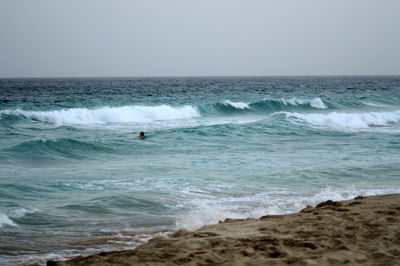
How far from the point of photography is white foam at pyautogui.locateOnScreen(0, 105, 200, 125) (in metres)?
25.7

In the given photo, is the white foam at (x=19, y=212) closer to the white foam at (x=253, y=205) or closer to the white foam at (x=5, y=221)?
the white foam at (x=5, y=221)

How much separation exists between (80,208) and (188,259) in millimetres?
3915

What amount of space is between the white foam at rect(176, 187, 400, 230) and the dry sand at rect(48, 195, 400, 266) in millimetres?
973

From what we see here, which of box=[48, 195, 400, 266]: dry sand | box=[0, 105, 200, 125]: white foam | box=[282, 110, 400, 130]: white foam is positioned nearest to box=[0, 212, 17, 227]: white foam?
box=[48, 195, 400, 266]: dry sand

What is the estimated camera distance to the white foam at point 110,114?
2570 centimetres

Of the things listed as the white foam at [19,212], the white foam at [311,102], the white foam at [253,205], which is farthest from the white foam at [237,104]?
the white foam at [19,212]

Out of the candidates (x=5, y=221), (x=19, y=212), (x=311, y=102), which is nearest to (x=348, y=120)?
(x=311, y=102)

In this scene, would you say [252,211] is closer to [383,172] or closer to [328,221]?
[328,221]

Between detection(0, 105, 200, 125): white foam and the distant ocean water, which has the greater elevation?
detection(0, 105, 200, 125): white foam

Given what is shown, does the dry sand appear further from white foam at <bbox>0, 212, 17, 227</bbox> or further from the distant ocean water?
white foam at <bbox>0, 212, 17, 227</bbox>

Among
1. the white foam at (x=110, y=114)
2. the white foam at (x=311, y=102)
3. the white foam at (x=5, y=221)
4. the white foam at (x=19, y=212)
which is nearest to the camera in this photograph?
the white foam at (x=5, y=221)

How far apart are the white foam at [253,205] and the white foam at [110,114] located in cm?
1855

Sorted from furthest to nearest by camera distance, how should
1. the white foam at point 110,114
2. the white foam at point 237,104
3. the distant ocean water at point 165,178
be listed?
1. the white foam at point 237,104
2. the white foam at point 110,114
3. the distant ocean water at point 165,178

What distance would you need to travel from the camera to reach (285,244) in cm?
466
